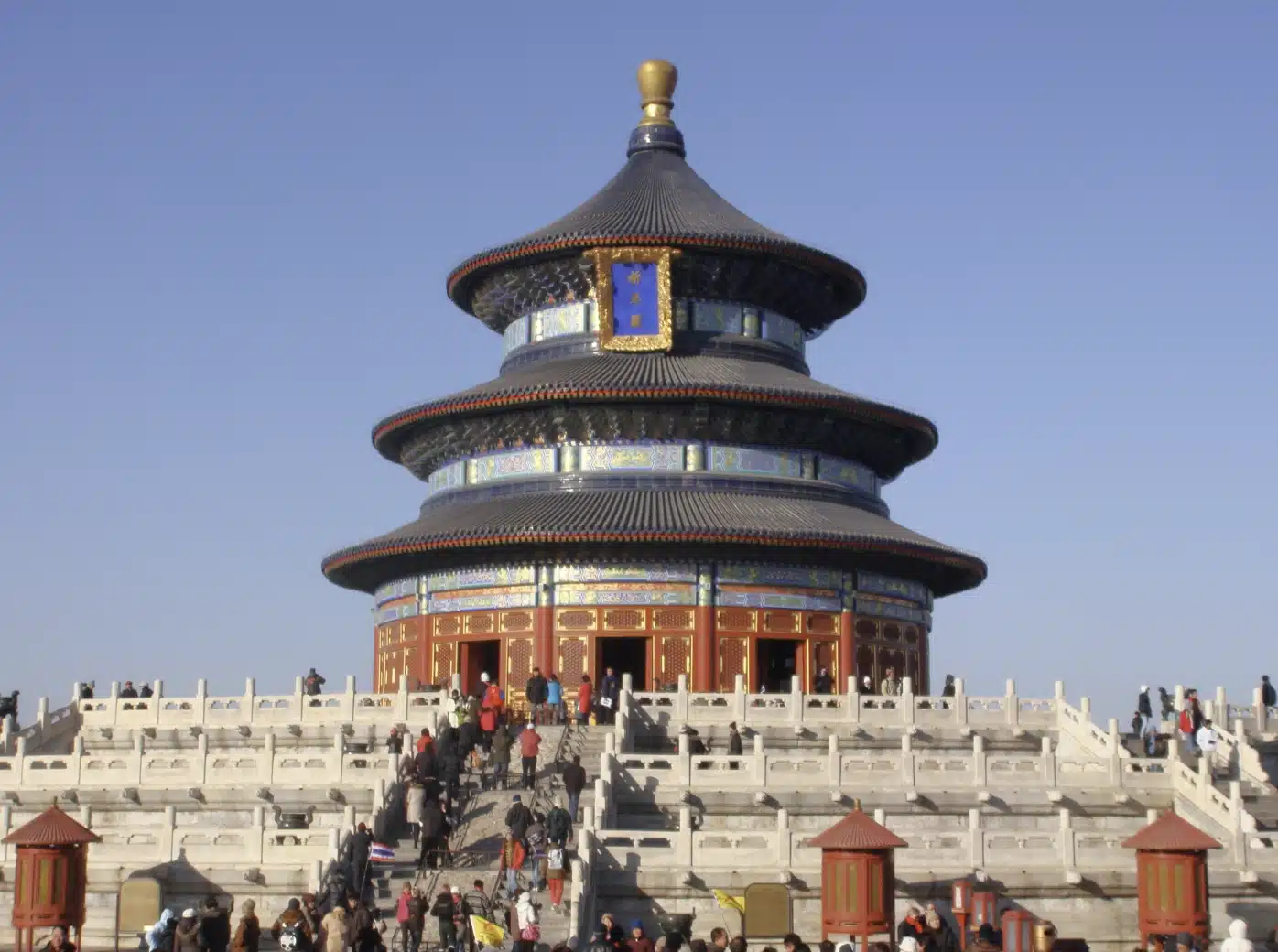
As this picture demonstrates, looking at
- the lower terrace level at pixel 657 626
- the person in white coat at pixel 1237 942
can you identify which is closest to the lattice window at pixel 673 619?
the lower terrace level at pixel 657 626

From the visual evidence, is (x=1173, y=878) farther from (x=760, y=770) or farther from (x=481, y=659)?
(x=481, y=659)

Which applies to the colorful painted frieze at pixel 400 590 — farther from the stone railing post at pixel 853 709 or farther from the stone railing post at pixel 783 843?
the stone railing post at pixel 783 843

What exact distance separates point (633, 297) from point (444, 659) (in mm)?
10462

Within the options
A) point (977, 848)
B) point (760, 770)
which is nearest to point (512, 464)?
point (760, 770)

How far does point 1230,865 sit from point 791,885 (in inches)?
254

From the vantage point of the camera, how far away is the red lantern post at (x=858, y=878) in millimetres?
25859

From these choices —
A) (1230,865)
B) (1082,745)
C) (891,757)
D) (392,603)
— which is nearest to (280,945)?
(891,757)

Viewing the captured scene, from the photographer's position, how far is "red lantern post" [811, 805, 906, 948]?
25.9 metres

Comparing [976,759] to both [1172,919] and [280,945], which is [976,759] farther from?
[280,945]

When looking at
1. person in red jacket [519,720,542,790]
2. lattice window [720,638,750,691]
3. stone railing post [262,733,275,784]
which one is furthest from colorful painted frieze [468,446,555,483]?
stone railing post [262,733,275,784]

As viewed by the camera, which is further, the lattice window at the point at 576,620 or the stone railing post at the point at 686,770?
the lattice window at the point at 576,620

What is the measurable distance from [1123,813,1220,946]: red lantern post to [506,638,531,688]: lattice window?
2385 cm

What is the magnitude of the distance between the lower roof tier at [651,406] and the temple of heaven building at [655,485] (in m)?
0.07

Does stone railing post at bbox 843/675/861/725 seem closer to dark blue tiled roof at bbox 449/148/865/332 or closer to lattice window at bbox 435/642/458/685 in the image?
lattice window at bbox 435/642/458/685
